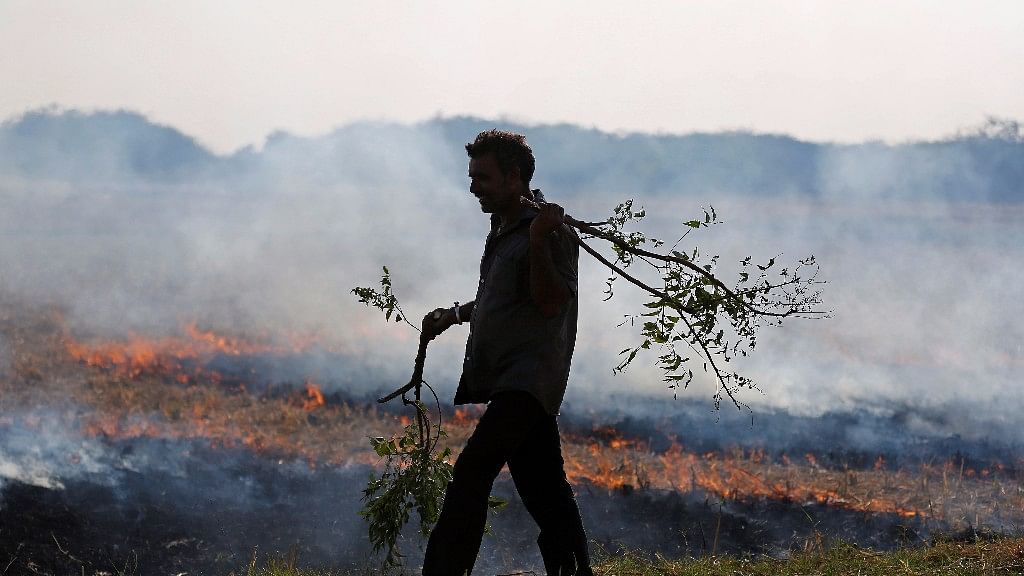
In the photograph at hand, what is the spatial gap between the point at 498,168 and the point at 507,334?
0.73 m

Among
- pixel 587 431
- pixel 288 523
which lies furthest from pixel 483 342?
pixel 587 431

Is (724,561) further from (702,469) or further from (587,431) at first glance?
(587,431)

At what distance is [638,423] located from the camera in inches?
522

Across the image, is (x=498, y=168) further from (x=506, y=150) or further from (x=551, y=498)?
(x=551, y=498)

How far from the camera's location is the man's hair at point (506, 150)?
183 inches

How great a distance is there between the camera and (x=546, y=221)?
428cm

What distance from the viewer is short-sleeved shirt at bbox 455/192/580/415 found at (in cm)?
446

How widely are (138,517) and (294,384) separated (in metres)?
5.12

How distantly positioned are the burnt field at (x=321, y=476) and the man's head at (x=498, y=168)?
191 inches

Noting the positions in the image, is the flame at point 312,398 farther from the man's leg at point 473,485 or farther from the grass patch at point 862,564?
the man's leg at point 473,485

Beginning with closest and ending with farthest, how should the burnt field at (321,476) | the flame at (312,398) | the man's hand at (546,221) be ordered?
the man's hand at (546,221)
the burnt field at (321,476)
the flame at (312,398)

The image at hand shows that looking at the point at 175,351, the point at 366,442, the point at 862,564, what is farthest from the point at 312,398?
the point at 862,564

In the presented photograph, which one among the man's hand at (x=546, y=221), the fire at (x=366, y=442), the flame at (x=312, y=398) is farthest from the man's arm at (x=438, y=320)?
the flame at (x=312, y=398)

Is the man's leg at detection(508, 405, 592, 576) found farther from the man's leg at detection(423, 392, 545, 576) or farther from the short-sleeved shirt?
the man's leg at detection(423, 392, 545, 576)
